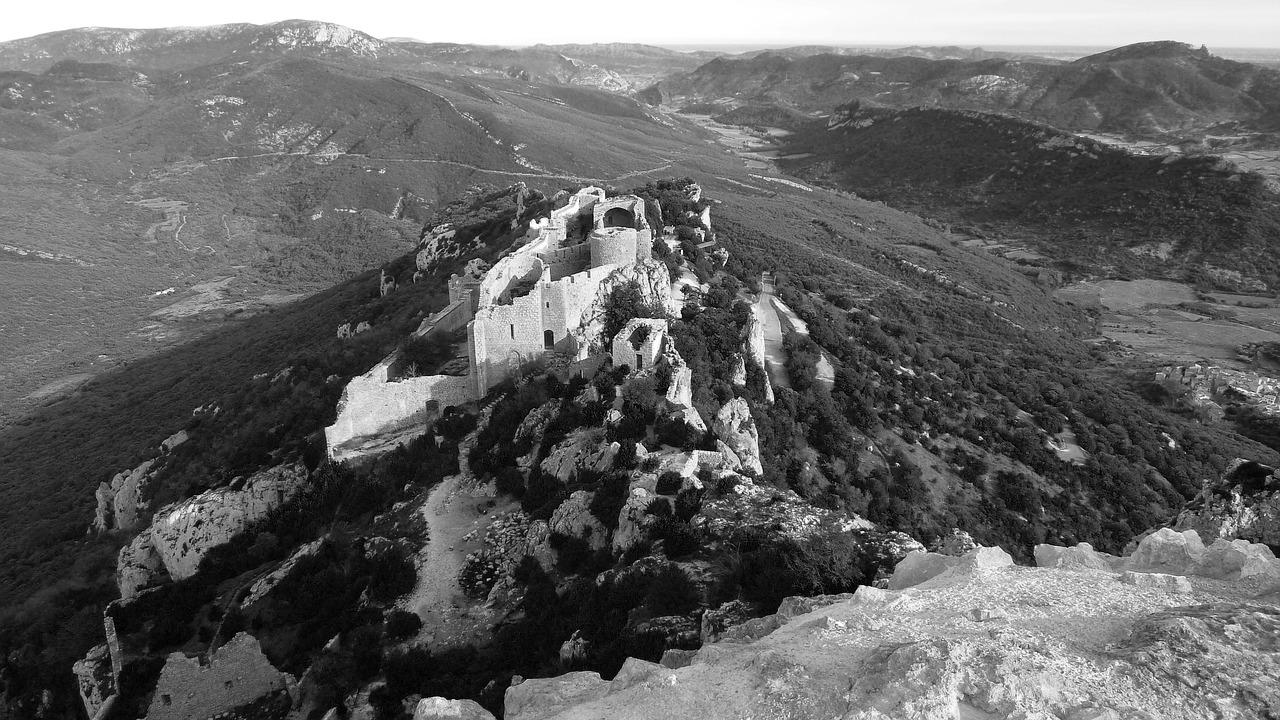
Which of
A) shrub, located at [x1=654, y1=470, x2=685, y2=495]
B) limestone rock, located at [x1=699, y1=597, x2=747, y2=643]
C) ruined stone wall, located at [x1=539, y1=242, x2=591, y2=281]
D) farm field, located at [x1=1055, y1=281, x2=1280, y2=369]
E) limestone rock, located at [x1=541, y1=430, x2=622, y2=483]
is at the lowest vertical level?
farm field, located at [x1=1055, y1=281, x2=1280, y2=369]

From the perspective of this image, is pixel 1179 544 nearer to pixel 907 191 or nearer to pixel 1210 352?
pixel 1210 352

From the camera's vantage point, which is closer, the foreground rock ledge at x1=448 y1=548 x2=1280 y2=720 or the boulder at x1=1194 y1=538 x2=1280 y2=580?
the foreground rock ledge at x1=448 y1=548 x2=1280 y2=720

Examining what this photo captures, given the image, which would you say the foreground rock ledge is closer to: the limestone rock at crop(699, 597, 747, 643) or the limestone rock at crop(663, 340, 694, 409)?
the limestone rock at crop(699, 597, 747, 643)

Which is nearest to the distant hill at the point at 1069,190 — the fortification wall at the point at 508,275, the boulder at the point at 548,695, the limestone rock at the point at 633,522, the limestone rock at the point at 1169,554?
the fortification wall at the point at 508,275

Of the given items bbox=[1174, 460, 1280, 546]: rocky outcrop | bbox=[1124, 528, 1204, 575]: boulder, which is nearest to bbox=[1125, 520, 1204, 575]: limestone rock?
bbox=[1124, 528, 1204, 575]: boulder

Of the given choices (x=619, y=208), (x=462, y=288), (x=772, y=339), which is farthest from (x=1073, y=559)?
(x=619, y=208)
